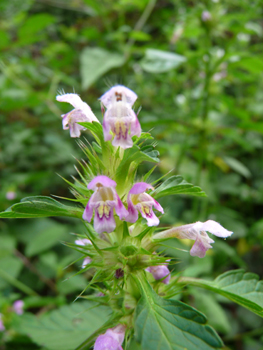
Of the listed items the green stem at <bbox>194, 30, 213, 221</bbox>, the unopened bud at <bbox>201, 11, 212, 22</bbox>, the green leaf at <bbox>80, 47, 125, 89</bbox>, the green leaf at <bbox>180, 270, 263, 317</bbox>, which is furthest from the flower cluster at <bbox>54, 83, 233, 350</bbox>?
the unopened bud at <bbox>201, 11, 212, 22</bbox>

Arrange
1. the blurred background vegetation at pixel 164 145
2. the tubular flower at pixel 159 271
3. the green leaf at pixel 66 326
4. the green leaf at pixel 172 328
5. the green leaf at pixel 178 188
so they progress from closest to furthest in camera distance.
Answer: the green leaf at pixel 172 328 < the green leaf at pixel 178 188 < the tubular flower at pixel 159 271 < the green leaf at pixel 66 326 < the blurred background vegetation at pixel 164 145

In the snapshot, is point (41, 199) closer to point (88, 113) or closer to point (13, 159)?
point (88, 113)

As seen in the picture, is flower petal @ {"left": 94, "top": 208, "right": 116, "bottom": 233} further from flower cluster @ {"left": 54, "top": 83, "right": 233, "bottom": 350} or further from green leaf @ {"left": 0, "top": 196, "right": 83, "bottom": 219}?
green leaf @ {"left": 0, "top": 196, "right": 83, "bottom": 219}

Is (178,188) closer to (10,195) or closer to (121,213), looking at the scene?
(121,213)

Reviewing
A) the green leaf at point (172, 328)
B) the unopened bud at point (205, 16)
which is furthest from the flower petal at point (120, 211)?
the unopened bud at point (205, 16)

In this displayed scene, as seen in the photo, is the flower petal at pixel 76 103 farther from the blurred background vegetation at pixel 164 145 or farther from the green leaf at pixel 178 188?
the blurred background vegetation at pixel 164 145

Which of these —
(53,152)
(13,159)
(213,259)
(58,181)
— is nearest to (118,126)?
(213,259)
